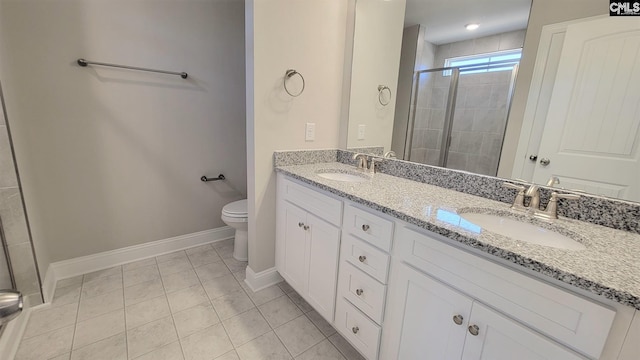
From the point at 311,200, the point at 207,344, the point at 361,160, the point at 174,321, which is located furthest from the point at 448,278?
the point at 174,321

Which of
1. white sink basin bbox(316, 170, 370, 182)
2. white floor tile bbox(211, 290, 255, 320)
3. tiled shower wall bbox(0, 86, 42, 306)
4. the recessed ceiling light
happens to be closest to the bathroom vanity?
white sink basin bbox(316, 170, 370, 182)

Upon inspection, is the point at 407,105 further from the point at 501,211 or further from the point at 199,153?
the point at 199,153

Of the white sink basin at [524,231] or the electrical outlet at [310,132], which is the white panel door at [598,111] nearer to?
the white sink basin at [524,231]

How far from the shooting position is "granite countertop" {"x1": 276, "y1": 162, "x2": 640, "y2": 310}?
2.05 feet

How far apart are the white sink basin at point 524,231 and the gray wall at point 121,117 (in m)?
2.06

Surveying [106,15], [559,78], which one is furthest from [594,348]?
[106,15]

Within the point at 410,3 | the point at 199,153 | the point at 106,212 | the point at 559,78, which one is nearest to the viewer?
the point at 559,78

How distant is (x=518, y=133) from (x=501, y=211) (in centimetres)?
38

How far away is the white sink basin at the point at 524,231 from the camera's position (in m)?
0.93

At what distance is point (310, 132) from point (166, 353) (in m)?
1.51

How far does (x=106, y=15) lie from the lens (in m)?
1.79

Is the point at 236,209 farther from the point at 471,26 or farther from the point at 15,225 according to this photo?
the point at 471,26

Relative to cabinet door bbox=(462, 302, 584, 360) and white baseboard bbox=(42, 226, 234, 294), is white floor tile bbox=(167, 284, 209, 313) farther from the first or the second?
cabinet door bbox=(462, 302, 584, 360)

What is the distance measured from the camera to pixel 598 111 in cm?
100
